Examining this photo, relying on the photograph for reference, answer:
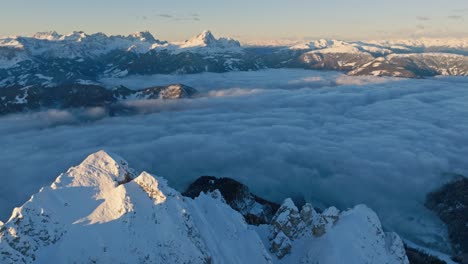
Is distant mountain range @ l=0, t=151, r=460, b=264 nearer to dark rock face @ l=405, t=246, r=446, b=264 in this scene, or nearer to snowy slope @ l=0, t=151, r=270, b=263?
snowy slope @ l=0, t=151, r=270, b=263

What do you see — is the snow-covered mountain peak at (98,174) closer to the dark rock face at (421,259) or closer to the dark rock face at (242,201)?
the dark rock face at (242,201)

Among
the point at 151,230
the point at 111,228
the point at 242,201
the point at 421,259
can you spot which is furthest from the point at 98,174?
the point at 421,259

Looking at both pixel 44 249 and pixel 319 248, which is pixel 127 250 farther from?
pixel 319 248

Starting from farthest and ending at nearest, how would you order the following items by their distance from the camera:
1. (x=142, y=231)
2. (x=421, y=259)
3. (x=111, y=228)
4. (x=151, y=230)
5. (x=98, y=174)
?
(x=421, y=259), (x=98, y=174), (x=151, y=230), (x=111, y=228), (x=142, y=231)

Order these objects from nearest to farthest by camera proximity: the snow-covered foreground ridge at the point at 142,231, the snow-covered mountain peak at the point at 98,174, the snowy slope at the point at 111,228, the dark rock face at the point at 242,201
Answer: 1. the snowy slope at the point at 111,228
2. the snow-covered foreground ridge at the point at 142,231
3. the snow-covered mountain peak at the point at 98,174
4. the dark rock face at the point at 242,201

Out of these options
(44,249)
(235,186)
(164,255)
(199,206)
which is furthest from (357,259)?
(235,186)

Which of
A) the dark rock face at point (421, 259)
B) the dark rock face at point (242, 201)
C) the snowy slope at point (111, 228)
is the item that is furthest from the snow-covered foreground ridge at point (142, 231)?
the dark rock face at point (242, 201)

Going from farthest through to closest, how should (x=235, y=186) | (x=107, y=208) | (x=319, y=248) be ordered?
(x=235, y=186)
(x=319, y=248)
(x=107, y=208)

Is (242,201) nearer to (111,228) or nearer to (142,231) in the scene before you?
(142,231)
